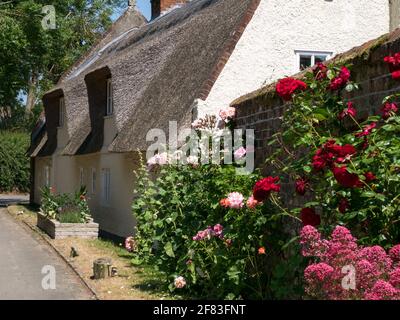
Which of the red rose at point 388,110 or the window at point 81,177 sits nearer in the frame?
the red rose at point 388,110

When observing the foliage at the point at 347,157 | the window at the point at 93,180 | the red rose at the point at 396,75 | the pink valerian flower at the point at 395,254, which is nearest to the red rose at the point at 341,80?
the foliage at the point at 347,157

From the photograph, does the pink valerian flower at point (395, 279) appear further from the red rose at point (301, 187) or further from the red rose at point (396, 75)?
the red rose at point (301, 187)

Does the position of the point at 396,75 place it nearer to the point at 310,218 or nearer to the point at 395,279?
the point at 310,218

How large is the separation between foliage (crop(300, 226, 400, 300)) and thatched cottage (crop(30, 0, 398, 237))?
728 centimetres

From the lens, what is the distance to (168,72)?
1453 centimetres

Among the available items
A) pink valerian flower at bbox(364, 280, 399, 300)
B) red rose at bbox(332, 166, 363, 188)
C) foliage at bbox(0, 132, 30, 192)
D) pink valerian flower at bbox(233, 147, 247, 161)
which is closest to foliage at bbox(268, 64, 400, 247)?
red rose at bbox(332, 166, 363, 188)

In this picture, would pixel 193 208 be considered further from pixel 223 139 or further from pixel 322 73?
pixel 322 73

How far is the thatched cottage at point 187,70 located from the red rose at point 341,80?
18.4 feet

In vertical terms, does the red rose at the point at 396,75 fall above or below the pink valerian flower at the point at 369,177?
above

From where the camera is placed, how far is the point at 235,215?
743cm

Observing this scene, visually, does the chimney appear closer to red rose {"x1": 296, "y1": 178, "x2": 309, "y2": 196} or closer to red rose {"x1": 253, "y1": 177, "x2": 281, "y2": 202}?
red rose {"x1": 253, "y1": 177, "x2": 281, "y2": 202}

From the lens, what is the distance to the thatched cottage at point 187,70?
12.0m
